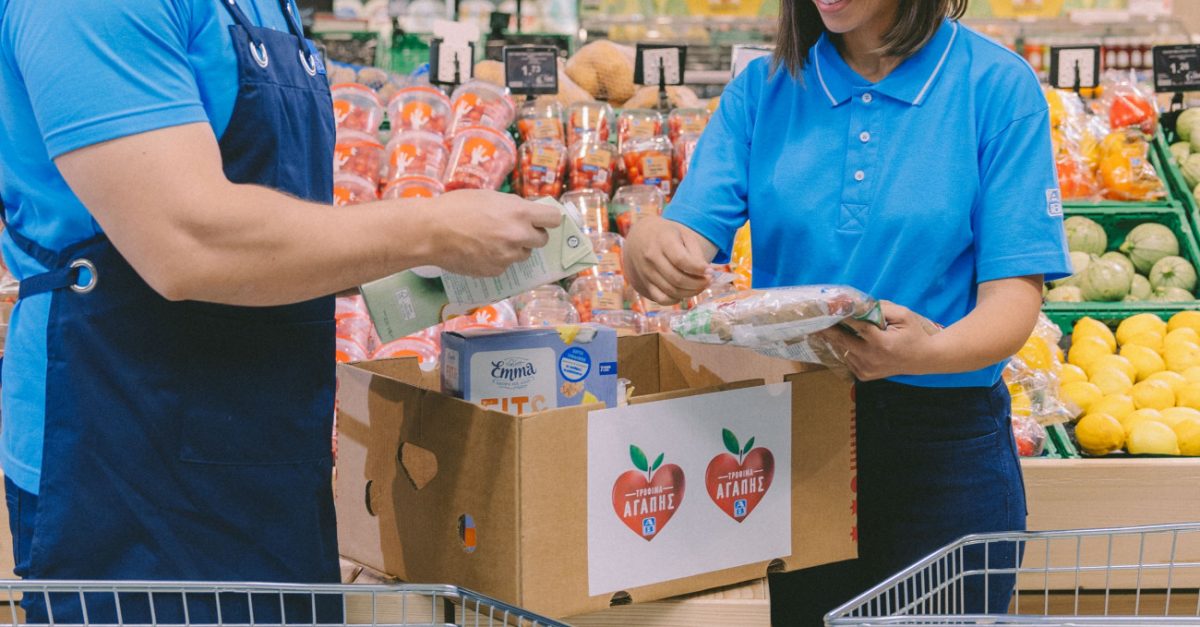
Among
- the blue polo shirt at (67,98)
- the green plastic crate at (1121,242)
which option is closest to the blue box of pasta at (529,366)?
the blue polo shirt at (67,98)

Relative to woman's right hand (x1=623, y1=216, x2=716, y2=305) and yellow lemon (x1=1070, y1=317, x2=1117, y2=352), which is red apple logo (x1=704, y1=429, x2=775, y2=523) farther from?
yellow lemon (x1=1070, y1=317, x2=1117, y2=352)

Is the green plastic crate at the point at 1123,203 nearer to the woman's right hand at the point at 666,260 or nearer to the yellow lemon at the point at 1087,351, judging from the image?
the yellow lemon at the point at 1087,351

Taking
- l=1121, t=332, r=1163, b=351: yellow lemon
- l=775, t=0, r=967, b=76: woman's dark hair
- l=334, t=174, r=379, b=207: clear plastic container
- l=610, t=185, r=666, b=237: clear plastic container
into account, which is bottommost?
l=1121, t=332, r=1163, b=351: yellow lemon

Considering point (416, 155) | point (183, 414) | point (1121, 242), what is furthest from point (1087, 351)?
point (183, 414)

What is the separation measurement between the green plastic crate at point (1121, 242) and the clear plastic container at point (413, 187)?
1716 mm

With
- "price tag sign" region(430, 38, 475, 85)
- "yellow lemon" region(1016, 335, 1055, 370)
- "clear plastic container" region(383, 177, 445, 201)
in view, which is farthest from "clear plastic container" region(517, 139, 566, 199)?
"yellow lemon" region(1016, 335, 1055, 370)

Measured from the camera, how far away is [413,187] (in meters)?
3.03

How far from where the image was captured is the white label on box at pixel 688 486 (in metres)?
1.42

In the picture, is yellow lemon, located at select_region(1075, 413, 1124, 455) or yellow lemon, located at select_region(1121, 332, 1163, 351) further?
yellow lemon, located at select_region(1121, 332, 1163, 351)

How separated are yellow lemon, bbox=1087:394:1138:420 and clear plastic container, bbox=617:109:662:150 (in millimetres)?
1444

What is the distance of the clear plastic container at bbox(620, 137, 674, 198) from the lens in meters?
3.36

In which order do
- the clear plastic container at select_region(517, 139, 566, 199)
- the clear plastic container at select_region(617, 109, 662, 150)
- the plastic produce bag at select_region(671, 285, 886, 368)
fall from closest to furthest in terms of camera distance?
1. the plastic produce bag at select_region(671, 285, 886, 368)
2. the clear plastic container at select_region(517, 139, 566, 199)
3. the clear plastic container at select_region(617, 109, 662, 150)

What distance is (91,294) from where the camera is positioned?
1199mm

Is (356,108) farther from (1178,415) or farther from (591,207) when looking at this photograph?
(1178,415)
